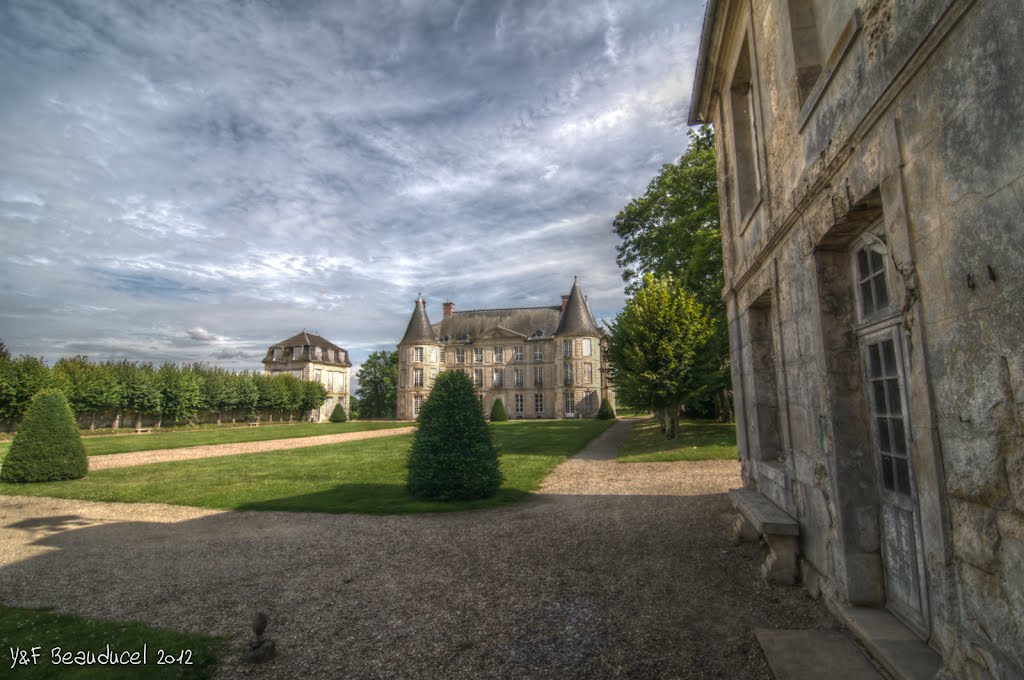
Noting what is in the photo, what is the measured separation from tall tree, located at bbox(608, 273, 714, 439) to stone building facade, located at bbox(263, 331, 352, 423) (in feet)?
120

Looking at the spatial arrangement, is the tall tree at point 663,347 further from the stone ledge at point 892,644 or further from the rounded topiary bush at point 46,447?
the rounded topiary bush at point 46,447

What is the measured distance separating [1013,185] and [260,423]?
1623 inches

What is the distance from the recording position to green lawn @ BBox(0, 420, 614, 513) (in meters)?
8.10

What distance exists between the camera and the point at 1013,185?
5.69ft

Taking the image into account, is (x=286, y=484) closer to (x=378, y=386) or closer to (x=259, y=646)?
(x=259, y=646)

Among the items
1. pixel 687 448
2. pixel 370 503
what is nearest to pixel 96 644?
pixel 370 503

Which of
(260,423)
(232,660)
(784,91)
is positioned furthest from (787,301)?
(260,423)

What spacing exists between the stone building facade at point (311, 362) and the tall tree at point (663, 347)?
36.5 metres

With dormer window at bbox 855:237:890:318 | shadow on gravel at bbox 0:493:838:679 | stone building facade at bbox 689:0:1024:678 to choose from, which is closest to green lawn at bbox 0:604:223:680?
shadow on gravel at bbox 0:493:838:679

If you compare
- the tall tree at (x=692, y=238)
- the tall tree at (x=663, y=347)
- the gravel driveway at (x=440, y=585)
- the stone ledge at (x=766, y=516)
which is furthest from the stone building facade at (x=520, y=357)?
the stone ledge at (x=766, y=516)

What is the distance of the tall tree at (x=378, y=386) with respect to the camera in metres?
52.9

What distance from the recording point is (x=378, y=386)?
5347 centimetres

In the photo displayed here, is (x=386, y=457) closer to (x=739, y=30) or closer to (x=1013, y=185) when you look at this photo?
(x=739, y=30)

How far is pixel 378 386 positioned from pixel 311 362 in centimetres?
849
